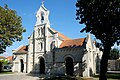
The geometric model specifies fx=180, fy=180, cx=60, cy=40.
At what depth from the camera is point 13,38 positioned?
37.9m

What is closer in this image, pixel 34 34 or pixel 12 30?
pixel 12 30

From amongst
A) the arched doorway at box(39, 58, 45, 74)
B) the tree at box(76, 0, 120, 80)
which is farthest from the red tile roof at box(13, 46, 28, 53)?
the tree at box(76, 0, 120, 80)

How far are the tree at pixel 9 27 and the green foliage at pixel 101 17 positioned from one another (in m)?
16.5

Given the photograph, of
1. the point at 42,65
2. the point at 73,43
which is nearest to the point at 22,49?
the point at 42,65

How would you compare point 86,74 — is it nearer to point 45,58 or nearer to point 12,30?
point 45,58

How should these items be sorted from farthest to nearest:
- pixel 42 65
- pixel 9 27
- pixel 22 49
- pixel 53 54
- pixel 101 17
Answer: pixel 22 49 < pixel 42 65 < pixel 53 54 < pixel 9 27 < pixel 101 17

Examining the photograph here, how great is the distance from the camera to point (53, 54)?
40188 mm

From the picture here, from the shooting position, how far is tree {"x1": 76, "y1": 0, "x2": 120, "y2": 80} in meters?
22.1

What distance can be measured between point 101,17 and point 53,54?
19.6m

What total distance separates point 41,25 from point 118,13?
80.0 feet

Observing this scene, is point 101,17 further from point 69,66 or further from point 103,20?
point 69,66

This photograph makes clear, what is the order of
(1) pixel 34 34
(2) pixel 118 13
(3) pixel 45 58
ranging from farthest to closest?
1. (1) pixel 34 34
2. (3) pixel 45 58
3. (2) pixel 118 13

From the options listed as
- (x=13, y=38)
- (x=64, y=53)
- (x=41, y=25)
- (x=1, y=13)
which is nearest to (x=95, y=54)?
(x=64, y=53)

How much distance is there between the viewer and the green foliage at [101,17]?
2206 cm
